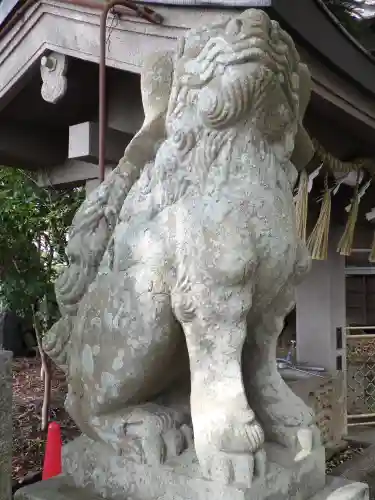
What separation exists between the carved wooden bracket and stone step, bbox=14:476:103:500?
5.03ft

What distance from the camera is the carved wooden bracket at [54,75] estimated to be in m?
2.18

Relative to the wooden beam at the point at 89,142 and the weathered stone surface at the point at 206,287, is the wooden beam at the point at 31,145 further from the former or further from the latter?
the weathered stone surface at the point at 206,287

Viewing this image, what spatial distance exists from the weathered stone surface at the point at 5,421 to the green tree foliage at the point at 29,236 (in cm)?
194

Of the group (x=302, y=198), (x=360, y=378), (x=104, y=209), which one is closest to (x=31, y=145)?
(x=302, y=198)

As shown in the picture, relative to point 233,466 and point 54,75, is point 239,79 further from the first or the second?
point 54,75

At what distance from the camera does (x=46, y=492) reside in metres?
1.18

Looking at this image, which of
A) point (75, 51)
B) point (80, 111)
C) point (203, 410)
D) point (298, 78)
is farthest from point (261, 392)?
point (80, 111)

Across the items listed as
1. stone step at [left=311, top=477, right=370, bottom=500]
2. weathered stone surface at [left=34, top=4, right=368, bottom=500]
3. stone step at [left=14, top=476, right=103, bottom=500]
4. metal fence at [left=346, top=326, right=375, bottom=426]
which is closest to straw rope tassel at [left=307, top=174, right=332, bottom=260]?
metal fence at [left=346, top=326, right=375, bottom=426]

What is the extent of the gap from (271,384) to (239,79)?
64 centimetres

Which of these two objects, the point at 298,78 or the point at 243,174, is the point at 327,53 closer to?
the point at 298,78

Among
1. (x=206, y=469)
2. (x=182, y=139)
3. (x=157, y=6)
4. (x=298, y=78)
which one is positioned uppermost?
(x=157, y=6)

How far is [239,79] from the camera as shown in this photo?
39.8 inches

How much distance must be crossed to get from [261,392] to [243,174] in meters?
0.47

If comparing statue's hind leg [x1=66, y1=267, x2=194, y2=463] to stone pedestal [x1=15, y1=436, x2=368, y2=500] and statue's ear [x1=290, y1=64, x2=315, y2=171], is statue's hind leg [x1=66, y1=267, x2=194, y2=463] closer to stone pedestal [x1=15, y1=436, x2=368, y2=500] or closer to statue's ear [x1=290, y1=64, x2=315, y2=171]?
stone pedestal [x1=15, y1=436, x2=368, y2=500]
